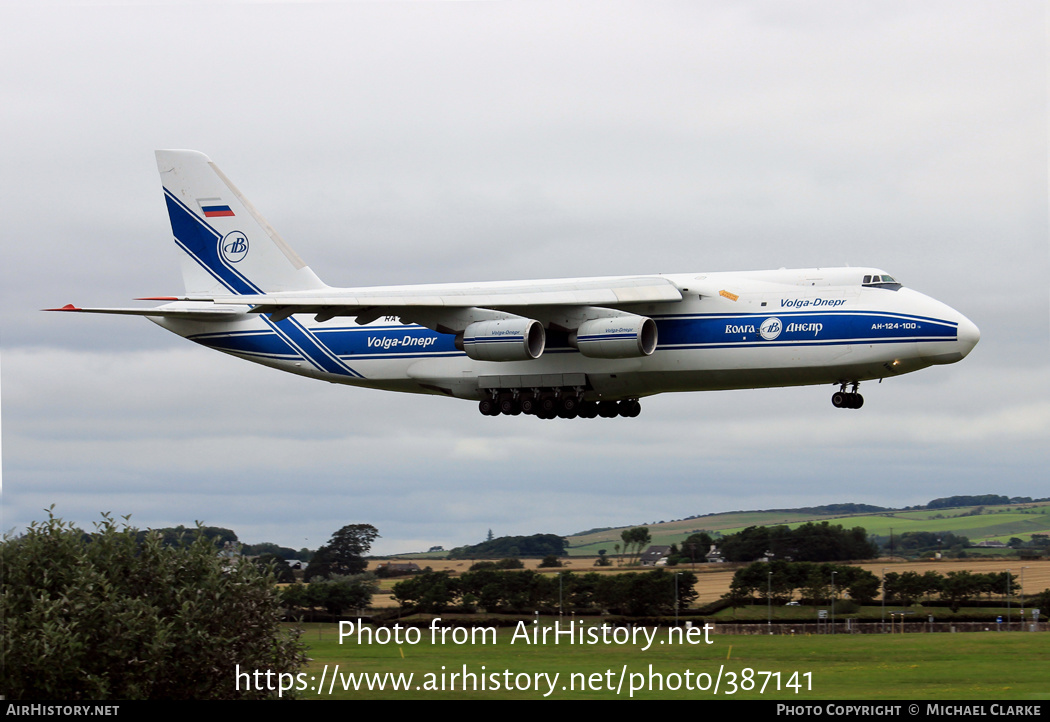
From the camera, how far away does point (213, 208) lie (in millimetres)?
41562

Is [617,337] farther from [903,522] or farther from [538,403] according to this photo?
[903,522]

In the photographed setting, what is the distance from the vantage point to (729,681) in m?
34.8

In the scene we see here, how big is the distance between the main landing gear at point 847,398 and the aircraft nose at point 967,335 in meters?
2.89

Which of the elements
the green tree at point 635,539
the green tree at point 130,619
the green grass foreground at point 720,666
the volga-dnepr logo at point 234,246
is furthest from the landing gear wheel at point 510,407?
the green tree at point 635,539

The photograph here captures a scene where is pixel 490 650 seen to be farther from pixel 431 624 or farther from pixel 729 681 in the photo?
pixel 729 681

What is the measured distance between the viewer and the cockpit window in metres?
30.5

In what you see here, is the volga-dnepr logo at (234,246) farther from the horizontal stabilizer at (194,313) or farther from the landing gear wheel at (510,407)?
the landing gear wheel at (510,407)

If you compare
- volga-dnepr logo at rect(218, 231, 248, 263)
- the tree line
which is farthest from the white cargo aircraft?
the tree line

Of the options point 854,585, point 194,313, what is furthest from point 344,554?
point 854,585

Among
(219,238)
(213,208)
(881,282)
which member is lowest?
(881,282)

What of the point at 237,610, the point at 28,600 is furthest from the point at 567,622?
the point at 28,600

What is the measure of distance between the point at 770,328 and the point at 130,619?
1715 cm

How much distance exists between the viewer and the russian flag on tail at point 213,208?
1635 inches

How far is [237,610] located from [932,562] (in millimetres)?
39502
